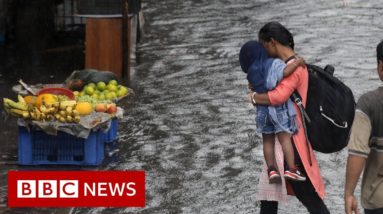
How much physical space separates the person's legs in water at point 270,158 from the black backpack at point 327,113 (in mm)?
363

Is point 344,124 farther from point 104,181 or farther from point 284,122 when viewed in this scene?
point 104,181

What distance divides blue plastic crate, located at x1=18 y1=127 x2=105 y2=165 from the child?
140 inches

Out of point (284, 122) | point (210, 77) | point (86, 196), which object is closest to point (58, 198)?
point (86, 196)

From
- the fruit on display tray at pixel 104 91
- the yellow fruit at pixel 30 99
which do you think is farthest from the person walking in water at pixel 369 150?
the fruit on display tray at pixel 104 91

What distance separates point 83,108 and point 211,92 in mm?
3714

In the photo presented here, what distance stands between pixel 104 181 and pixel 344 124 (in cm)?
350

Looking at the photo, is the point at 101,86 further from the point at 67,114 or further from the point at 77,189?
the point at 77,189

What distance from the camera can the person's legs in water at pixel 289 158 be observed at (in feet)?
20.6

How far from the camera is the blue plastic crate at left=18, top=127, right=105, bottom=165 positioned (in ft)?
32.0

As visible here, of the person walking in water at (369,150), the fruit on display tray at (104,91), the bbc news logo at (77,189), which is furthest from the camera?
the fruit on display tray at (104,91)

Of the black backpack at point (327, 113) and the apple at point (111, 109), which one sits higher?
the black backpack at point (327, 113)

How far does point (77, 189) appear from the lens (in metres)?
8.87

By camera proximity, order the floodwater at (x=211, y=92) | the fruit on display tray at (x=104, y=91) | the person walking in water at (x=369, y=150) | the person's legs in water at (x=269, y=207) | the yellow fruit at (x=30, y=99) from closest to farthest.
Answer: the person walking in water at (x=369, y=150)
the person's legs in water at (x=269, y=207)
the floodwater at (x=211, y=92)
the yellow fruit at (x=30, y=99)
the fruit on display tray at (x=104, y=91)

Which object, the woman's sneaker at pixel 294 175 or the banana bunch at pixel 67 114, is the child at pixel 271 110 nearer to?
the woman's sneaker at pixel 294 175
